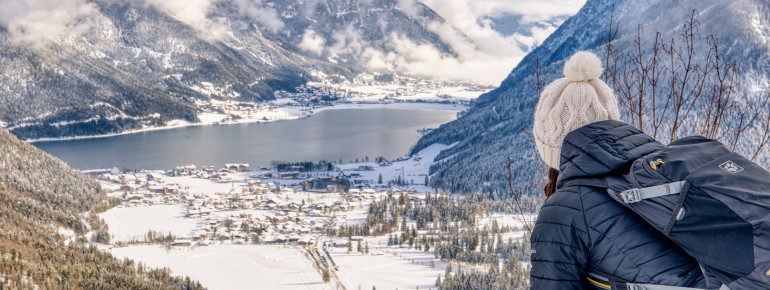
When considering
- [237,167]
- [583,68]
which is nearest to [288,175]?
[237,167]

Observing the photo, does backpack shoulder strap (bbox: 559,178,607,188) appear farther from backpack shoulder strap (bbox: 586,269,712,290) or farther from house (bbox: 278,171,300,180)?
house (bbox: 278,171,300,180)

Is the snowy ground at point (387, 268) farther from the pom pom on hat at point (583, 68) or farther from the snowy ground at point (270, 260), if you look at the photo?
the pom pom on hat at point (583, 68)

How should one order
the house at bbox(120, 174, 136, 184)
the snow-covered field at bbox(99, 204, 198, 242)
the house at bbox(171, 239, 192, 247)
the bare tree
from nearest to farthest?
the bare tree < the house at bbox(171, 239, 192, 247) < the snow-covered field at bbox(99, 204, 198, 242) < the house at bbox(120, 174, 136, 184)

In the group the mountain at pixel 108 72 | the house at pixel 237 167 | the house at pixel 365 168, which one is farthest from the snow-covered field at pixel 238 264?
the mountain at pixel 108 72

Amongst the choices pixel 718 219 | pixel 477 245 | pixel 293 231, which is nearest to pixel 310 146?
pixel 293 231

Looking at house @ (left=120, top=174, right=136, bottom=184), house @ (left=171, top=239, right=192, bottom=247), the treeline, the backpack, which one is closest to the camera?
the backpack

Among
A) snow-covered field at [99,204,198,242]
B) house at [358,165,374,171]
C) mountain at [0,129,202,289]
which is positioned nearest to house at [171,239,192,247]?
snow-covered field at [99,204,198,242]
